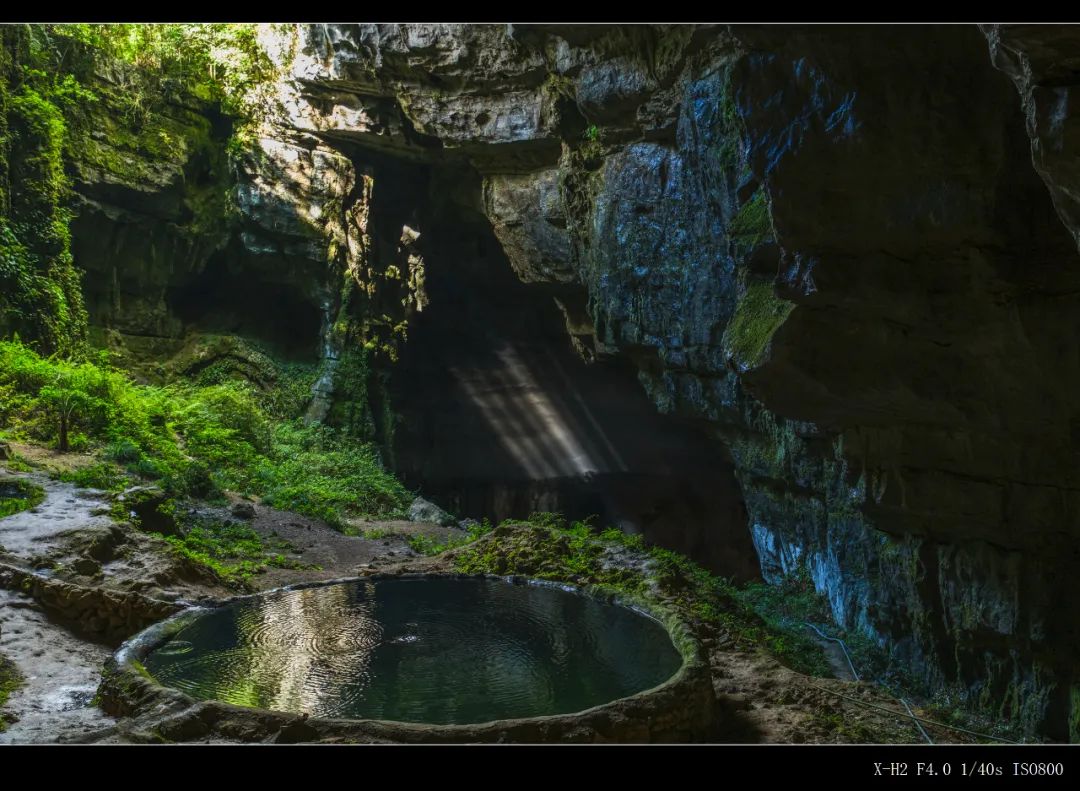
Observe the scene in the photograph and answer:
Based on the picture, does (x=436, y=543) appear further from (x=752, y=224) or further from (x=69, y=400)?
(x=752, y=224)

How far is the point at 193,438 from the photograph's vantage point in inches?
628

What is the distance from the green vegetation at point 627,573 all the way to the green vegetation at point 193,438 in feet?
15.8

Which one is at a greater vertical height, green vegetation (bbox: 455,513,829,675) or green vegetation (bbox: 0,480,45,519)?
green vegetation (bbox: 0,480,45,519)

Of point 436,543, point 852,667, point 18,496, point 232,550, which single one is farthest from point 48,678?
point 852,667

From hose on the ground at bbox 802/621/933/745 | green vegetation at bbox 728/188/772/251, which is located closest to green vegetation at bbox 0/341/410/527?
hose on the ground at bbox 802/621/933/745

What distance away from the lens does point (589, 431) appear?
23.3m

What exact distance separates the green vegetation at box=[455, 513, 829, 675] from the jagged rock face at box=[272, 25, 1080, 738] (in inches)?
64.2

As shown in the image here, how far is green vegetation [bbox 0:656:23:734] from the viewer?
243 inches

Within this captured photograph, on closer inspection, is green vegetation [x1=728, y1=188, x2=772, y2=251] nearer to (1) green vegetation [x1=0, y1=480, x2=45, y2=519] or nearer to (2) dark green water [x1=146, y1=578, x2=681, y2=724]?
(2) dark green water [x1=146, y1=578, x2=681, y2=724]

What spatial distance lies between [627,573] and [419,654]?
341 centimetres

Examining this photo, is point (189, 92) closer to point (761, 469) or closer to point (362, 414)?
point (362, 414)

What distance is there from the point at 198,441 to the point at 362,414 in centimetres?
522
